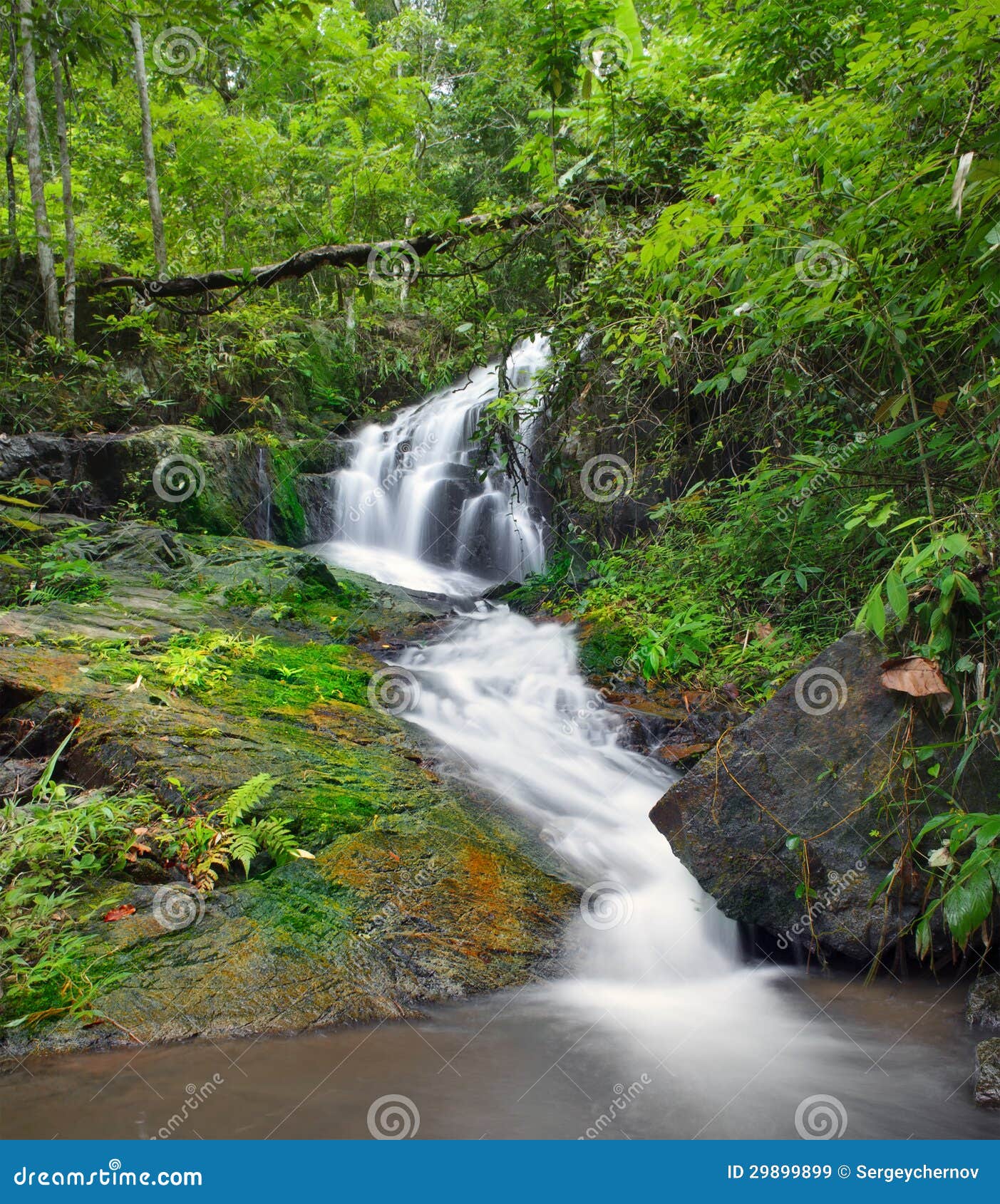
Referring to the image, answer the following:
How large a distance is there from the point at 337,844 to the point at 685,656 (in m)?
3.45

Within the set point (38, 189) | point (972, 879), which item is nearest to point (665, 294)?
point (972, 879)

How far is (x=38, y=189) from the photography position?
28.9 ft

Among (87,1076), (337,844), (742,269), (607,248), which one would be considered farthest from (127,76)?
(87,1076)

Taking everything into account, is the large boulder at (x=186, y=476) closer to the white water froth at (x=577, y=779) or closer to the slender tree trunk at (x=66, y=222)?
the slender tree trunk at (x=66, y=222)

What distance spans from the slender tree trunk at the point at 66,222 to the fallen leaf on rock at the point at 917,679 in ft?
34.0

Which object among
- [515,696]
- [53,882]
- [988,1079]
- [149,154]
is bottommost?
[988,1079]

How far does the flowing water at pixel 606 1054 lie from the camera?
236 cm

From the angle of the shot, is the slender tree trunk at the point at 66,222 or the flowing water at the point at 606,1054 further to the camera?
the slender tree trunk at the point at 66,222

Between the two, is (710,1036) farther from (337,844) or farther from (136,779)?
(136,779)

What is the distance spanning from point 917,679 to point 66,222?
10666 mm

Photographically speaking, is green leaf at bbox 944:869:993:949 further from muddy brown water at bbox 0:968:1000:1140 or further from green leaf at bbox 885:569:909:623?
green leaf at bbox 885:569:909:623

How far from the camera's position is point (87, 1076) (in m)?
2.39

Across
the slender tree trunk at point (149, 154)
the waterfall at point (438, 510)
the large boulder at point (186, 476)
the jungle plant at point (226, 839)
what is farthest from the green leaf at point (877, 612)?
the slender tree trunk at point (149, 154)

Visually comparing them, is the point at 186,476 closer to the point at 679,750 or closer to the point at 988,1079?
the point at 679,750
